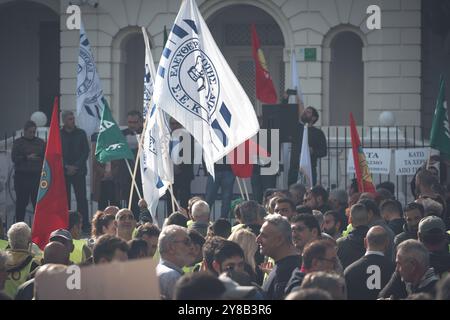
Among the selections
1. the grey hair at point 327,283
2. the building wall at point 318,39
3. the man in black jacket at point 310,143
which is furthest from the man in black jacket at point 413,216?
the building wall at point 318,39

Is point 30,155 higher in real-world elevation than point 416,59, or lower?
lower

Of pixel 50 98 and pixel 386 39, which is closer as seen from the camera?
pixel 386 39

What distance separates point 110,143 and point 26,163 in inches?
139

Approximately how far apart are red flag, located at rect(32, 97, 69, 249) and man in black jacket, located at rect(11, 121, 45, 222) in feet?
22.6

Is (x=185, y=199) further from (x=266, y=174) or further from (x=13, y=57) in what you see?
A: (x=13, y=57)

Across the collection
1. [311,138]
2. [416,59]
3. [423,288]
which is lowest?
[423,288]

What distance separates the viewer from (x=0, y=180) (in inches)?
805

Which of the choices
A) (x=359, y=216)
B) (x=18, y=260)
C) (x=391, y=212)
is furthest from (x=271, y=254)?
(x=391, y=212)

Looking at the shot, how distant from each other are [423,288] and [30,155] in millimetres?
11189

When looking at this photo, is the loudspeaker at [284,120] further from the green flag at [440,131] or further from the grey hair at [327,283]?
the grey hair at [327,283]

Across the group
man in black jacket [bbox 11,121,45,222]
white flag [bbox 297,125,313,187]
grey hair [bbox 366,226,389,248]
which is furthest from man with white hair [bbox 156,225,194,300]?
man in black jacket [bbox 11,121,45,222]

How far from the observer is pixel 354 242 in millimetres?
10367
